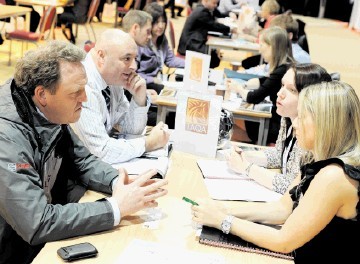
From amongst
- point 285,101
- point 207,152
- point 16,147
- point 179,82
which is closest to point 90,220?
point 16,147

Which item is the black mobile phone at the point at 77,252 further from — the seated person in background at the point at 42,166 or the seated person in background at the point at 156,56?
the seated person in background at the point at 156,56

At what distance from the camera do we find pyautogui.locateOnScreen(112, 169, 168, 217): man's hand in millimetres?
1985

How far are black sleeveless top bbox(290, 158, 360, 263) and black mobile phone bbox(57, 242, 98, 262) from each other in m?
0.78

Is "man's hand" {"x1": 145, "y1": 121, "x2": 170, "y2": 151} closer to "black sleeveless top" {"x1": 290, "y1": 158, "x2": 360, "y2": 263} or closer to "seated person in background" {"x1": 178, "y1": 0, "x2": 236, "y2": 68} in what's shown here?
"black sleeveless top" {"x1": 290, "y1": 158, "x2": 360, "y2": 263}

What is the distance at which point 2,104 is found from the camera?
6.40ft

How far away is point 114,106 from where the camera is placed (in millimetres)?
3098

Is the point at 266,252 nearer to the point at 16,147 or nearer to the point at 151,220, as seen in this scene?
the point at 151,220

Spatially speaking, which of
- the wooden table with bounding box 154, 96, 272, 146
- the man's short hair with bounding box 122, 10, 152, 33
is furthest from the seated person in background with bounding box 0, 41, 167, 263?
the man's short hair with bounding box 122, 10, 152, 33

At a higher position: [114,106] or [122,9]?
[114,106]

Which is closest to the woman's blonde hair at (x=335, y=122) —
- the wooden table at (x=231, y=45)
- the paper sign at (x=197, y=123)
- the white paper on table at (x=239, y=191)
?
the white paper on table at (x=239, y=191)

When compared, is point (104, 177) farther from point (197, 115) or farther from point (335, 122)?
point (335, 122)

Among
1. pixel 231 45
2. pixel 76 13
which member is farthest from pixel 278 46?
pixel 76 13

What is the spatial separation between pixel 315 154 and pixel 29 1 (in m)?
8.70

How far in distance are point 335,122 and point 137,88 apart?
1.49 metres
